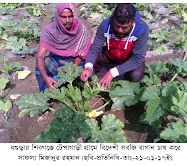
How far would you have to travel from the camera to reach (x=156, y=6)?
600 centimetres

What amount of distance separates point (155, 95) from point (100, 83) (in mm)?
795

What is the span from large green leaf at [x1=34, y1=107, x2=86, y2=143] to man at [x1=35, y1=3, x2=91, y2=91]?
0.70 meters

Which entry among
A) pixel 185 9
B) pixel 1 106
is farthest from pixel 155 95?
pixel 185 9

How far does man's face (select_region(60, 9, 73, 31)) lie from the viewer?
2775 mm

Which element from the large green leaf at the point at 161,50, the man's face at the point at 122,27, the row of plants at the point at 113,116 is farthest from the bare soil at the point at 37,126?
the large green leaf at the point at 161,50

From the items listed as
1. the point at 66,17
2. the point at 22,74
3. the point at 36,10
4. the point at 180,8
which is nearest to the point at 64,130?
the point at 66,17

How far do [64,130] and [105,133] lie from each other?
1.66ft

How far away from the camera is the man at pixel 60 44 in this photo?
2.84 m

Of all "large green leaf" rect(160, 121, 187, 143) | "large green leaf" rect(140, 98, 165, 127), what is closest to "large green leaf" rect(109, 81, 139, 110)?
"large green leaf" rect(140, 98, 165, 127)

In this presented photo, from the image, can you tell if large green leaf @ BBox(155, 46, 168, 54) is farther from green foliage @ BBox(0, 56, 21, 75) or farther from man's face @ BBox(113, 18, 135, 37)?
green foliage @ BBox(0, 56, 21, 75)

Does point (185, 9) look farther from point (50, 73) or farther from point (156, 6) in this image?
point (50, 73)

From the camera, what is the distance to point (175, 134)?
1.91m

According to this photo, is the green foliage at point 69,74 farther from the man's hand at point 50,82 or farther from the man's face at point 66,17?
the man's face at point 66,17

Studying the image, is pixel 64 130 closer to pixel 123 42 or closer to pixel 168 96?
pixel 168 96
